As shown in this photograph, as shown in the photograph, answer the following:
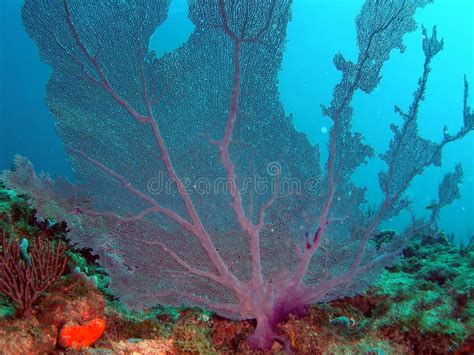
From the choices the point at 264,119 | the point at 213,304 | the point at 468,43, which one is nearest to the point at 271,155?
the point at 264,119

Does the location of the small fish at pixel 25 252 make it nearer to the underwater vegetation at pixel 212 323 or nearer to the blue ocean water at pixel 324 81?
the underwater vegetation at pixel 212 323

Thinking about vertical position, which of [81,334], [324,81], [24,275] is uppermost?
[324,81]

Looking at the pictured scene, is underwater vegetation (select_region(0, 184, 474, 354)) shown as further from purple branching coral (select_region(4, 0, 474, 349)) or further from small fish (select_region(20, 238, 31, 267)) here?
small fish (select_region(20, 238, 31, 267))

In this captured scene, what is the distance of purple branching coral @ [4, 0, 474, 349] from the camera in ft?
12.8

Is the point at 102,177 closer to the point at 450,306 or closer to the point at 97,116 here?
the point at 97,116

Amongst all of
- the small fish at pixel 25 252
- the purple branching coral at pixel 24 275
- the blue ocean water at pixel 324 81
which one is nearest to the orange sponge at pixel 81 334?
the purple branching coral at pixel 24 275

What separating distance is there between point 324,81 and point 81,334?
90423 mm

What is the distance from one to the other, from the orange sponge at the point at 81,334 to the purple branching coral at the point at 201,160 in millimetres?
449

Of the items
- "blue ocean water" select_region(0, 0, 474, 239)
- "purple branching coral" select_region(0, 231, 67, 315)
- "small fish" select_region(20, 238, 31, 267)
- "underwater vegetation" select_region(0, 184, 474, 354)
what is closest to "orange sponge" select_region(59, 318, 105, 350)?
"underwater vegetation" select_region(0, 184, 474, 354)

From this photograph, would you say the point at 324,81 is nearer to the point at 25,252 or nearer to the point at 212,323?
the point at 212,323

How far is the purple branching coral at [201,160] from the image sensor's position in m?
3.91

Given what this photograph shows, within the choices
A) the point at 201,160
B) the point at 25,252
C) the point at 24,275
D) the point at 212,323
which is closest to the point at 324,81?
the point at 201,160

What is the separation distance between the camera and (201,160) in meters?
4.01

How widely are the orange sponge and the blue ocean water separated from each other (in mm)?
53506
